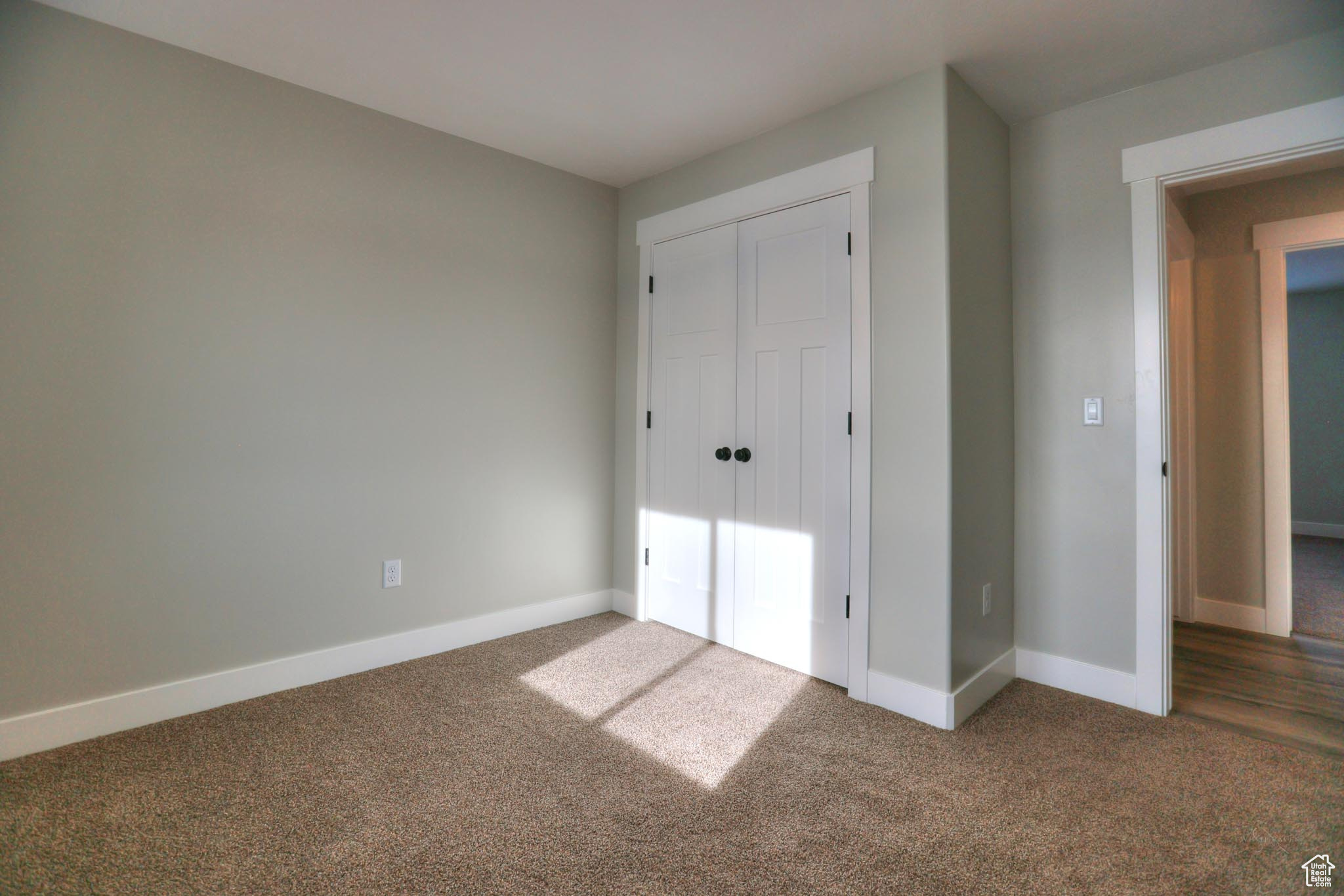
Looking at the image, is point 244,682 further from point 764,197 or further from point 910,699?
point 764,197

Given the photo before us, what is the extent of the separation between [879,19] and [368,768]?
2936 mm

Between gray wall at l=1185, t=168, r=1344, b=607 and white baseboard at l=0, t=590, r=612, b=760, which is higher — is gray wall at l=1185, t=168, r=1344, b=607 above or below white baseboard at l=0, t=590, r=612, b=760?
above

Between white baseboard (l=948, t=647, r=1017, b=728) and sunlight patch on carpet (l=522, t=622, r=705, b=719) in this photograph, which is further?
sunlight patch on carpet (l=522, t=622, r=705, b=719)

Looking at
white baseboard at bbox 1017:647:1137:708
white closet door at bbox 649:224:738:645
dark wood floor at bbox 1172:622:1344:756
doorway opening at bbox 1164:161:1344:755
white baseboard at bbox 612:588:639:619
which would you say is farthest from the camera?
white baseboard at bbox 612:588:639:619

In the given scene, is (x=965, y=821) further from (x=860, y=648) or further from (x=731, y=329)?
(x=731, y=329)

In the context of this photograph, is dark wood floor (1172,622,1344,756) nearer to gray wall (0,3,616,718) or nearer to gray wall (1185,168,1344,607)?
gray wall (1185,168,1344,607)

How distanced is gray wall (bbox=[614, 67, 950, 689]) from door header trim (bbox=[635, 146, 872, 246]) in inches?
2.5

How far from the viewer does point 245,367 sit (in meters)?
2.51

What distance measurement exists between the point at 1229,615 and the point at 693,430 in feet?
10.3

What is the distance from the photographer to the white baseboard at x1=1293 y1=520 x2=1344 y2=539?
21.1 feet

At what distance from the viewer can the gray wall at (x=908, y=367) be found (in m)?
2.40

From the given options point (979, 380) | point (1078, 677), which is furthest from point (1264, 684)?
point (979, 380)

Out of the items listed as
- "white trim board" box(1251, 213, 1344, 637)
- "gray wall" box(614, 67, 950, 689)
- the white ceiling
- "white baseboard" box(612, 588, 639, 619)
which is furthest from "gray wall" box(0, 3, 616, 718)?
"white trim board" box(1251, 213, 1344, 637)

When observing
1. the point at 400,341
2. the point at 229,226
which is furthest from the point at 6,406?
the point at 400,341
